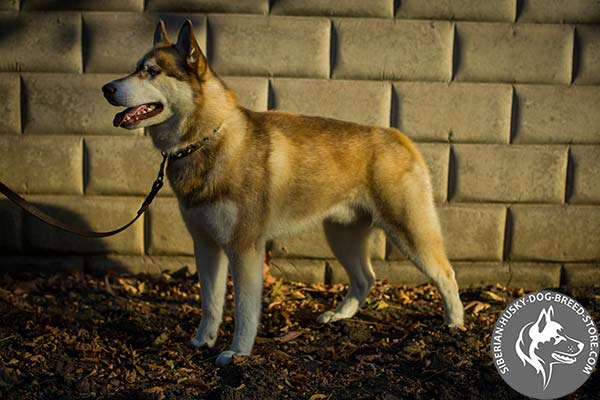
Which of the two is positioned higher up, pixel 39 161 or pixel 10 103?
pixel 10 103

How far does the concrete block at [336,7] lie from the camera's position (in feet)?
15.7

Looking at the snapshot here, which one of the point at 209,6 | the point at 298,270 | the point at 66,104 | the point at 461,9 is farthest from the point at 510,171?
the point at 66,104

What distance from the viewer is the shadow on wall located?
196 inches

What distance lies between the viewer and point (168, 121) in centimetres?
354

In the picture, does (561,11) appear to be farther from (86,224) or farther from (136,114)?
(86,224)

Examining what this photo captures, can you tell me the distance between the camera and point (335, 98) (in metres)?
4.86

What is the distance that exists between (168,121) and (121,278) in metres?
1.90

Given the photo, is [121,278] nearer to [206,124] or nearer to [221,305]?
[221,305]

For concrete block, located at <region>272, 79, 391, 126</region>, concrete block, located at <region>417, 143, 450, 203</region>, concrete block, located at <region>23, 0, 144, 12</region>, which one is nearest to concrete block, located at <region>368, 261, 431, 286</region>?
concrete block, located at <region>417, 143, 450, 203</region>

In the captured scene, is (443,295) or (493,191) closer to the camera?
(443,295)

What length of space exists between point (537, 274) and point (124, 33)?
362 centimetres

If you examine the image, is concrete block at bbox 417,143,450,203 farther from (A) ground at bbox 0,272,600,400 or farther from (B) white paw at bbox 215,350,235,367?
(B) white paw at bbox 215,350,235,367

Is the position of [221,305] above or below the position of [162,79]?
below

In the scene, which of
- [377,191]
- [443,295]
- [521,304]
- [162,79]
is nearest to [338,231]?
[377,191]
